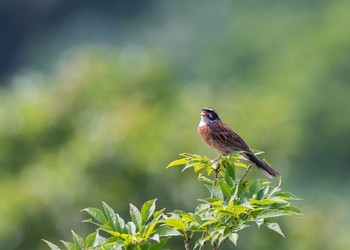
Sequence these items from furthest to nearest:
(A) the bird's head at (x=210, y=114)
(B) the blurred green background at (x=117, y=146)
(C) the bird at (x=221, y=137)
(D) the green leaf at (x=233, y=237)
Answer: (B) the blurred green background at (x=117, y=146) < (A) the bird's head at (x=210, y=114) < (C) the bird at (x=221, y=137) < (D) the green leaf at (x=233, y=237)

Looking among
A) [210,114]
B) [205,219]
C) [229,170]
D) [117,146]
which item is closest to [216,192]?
[205,219]

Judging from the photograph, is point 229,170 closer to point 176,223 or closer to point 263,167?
point 176,223

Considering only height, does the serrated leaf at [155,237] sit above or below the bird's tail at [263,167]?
below

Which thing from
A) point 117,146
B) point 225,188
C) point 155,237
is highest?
point 117,146

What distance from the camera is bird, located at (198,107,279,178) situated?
25.2ft

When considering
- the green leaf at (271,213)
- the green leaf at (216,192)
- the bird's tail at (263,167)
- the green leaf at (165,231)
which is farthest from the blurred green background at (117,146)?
the green leaf at (271,213)

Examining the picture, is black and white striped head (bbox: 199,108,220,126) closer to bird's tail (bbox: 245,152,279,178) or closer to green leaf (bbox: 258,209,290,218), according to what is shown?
bird's tail (bbox: 245,152,279,178)

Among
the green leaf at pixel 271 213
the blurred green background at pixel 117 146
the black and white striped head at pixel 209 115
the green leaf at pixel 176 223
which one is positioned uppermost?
the blurred green background at pixel 117 146

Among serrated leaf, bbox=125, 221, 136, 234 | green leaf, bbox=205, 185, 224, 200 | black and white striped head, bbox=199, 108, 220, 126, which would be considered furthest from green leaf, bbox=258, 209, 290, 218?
black and white striped head, bbox=199, 108, 220, 126

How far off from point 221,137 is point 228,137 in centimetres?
6

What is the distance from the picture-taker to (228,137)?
8.12 meters

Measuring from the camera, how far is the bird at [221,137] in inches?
302

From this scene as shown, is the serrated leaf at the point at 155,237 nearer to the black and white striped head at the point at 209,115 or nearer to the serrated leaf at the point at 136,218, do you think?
the serrated leaf at the point at 136,218

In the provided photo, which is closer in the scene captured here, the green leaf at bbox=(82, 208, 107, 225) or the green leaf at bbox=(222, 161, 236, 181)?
the green leaf at bbox=(82, 208, 107, 225)
